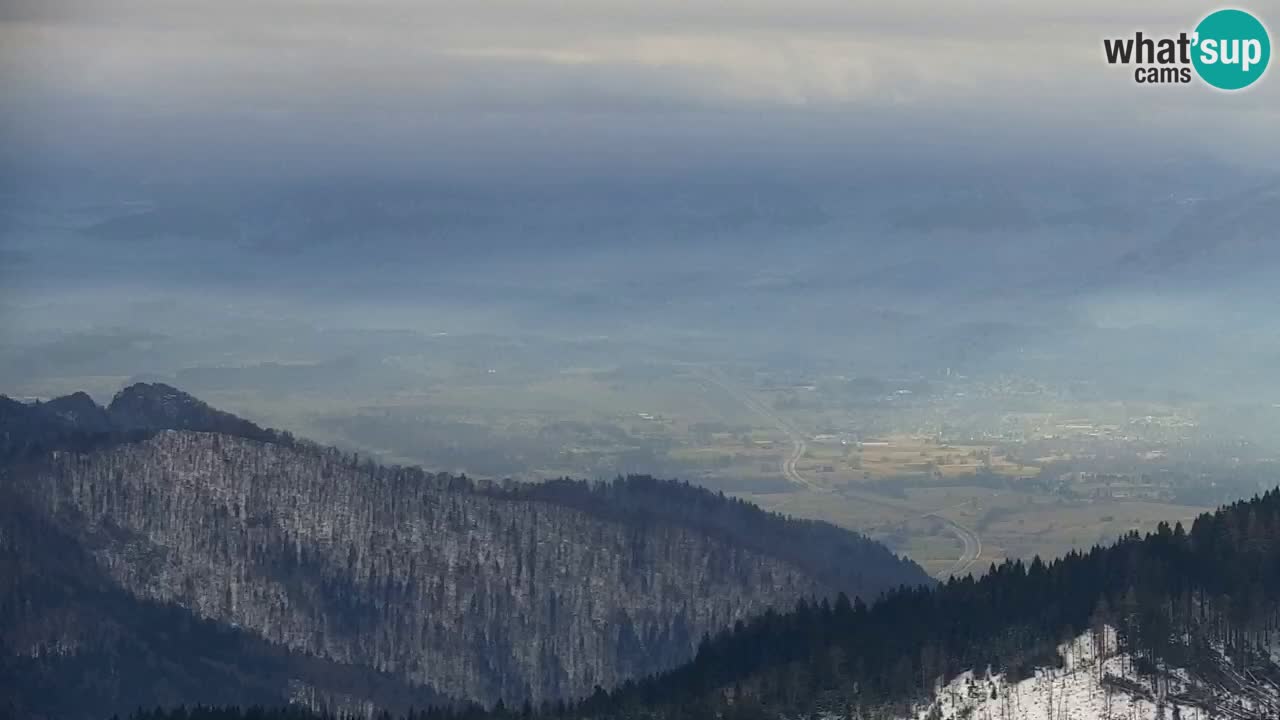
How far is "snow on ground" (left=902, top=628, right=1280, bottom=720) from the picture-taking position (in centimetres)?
16100

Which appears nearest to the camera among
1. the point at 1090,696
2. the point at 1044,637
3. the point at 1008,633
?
the point at 1090,696

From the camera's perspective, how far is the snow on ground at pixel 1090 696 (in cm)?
16100

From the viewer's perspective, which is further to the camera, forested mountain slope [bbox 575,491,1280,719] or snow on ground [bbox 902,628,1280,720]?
forested mountain slope [bbox 575,491,1280,719]

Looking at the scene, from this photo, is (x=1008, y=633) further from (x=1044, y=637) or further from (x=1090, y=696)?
A: (x=1090, y=696)

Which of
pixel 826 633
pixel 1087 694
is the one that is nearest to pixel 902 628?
pixel 826 633

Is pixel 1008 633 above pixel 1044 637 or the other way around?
above

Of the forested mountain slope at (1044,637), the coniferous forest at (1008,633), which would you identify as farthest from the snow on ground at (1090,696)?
the coniferous forest at (1008,633)

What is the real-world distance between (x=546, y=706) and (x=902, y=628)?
84.3 ft

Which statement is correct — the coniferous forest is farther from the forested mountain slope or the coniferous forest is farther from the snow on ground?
the snow on ground

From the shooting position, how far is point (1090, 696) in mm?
162750

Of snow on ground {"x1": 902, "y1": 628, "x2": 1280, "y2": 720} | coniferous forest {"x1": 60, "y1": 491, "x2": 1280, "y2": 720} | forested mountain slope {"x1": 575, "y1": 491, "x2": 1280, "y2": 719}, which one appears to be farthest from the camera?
coniferous forest {"x1": 60, "y1": 491, "x2": 1280, "y2": 720}

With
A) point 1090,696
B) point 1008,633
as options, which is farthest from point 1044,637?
point 1090,696

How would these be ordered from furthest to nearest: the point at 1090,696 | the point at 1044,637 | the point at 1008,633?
the point at 1008,633 < the point at 1044,637 < the point at 1090,696

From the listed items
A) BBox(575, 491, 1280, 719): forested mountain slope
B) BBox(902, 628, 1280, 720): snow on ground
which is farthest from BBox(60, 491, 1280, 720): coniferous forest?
→ BBox(902, 628, 1280, 720): snow on ground
